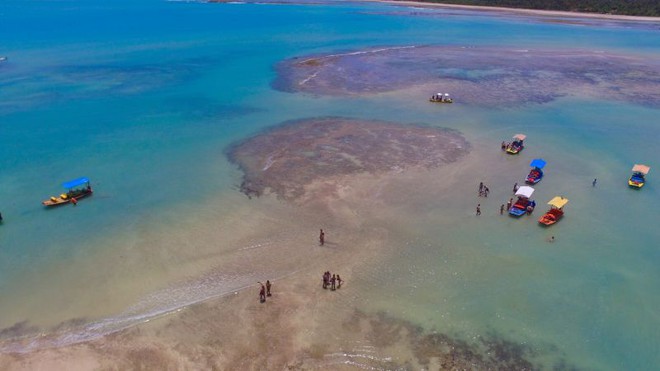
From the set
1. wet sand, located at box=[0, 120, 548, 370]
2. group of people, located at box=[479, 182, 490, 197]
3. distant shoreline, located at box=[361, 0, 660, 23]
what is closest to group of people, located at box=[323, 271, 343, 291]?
wet sand, located at box=[0, 120, 548, 370]

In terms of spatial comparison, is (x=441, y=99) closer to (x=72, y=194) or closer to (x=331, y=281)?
(x=331, y=281)

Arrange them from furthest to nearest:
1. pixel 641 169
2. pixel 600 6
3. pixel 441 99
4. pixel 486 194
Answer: pixel 600 6, pixel 441 99, pixel 641 169, pixel 486 194

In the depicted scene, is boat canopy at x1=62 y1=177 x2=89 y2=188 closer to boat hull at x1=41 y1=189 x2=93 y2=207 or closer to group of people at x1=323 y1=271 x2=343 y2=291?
boat hull at x1=41 y1=189 x2=93 y2=207

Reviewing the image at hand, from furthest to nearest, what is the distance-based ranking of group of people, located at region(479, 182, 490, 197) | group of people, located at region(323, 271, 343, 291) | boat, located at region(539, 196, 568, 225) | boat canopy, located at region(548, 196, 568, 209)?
group of people, located at region(479, 182, 490, 197)
boat canopy, located at region(548, 196, 568, 209)
boat, located at region(539, 196, 568, 225)
group of people, located at region(323, 271, 343, 291)

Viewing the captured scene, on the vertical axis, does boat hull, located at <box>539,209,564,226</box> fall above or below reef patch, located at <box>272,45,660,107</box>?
below

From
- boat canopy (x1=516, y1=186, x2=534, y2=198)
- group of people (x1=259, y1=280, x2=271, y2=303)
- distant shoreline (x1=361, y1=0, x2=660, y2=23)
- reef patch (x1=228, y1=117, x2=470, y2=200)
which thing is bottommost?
group of people (x1=259, y1=280, x2=271, y2=303)

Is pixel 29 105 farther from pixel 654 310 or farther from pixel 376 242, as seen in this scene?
pixel 654 310

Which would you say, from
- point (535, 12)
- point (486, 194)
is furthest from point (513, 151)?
point (535, 12)
